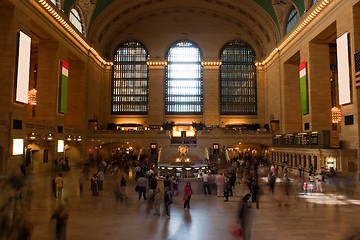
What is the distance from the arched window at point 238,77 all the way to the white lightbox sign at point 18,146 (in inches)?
1070

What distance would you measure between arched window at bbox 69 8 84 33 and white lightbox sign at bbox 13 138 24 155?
1449 cm

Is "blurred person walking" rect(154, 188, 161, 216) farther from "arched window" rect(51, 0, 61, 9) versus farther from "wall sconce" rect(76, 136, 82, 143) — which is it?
"wall sconce" rect(76, 136, 82, 143)

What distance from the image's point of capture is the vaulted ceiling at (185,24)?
110 feet

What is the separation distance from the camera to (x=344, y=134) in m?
19.4

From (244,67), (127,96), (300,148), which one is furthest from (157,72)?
(300,148)

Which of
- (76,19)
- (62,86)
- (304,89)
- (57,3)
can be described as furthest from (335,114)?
(76,19)

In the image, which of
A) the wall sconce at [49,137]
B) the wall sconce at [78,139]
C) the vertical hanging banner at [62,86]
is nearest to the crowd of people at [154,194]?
the wall sconce at [49,137]

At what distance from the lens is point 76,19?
29.6 meters

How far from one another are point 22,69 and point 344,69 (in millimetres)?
20530

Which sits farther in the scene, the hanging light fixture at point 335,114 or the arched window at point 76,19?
the arched window at point 76,19

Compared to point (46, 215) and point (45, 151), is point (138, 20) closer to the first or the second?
point (45, 151)

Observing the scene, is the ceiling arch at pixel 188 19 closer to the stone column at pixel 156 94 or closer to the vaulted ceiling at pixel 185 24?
the vaulted ceiling at pixel 185 24

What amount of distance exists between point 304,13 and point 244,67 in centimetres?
1595

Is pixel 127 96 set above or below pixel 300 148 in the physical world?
above
